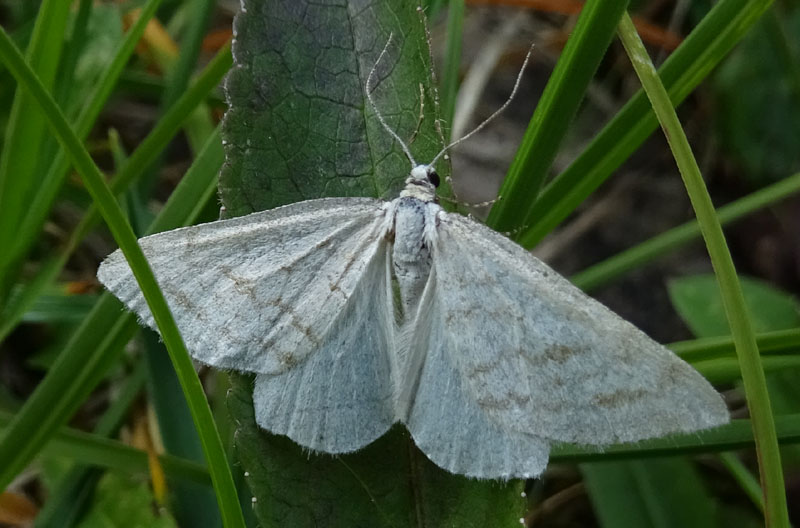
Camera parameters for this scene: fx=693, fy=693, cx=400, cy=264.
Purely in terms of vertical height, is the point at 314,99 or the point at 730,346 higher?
the point at 314,99

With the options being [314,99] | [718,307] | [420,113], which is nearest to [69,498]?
[314,99]

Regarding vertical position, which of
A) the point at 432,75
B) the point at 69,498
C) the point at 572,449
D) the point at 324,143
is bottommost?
the point at 69,498

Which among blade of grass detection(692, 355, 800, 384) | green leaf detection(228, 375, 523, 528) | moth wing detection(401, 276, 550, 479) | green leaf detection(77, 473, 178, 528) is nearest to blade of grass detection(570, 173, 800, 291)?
blade of grass detection(692, 355, 800, 384)

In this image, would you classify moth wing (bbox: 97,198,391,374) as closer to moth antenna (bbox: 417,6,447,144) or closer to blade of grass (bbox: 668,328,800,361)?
moth antenna (bbox: 417,6,447,144)

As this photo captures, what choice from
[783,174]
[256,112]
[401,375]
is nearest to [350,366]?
[401,375]

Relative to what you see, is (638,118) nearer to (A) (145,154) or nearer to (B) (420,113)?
(B) (420,113)

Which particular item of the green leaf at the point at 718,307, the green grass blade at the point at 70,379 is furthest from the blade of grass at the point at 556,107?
the green leaf at the point at 718,307

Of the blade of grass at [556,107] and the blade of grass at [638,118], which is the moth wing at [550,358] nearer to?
the blade of grass at [556,107]
